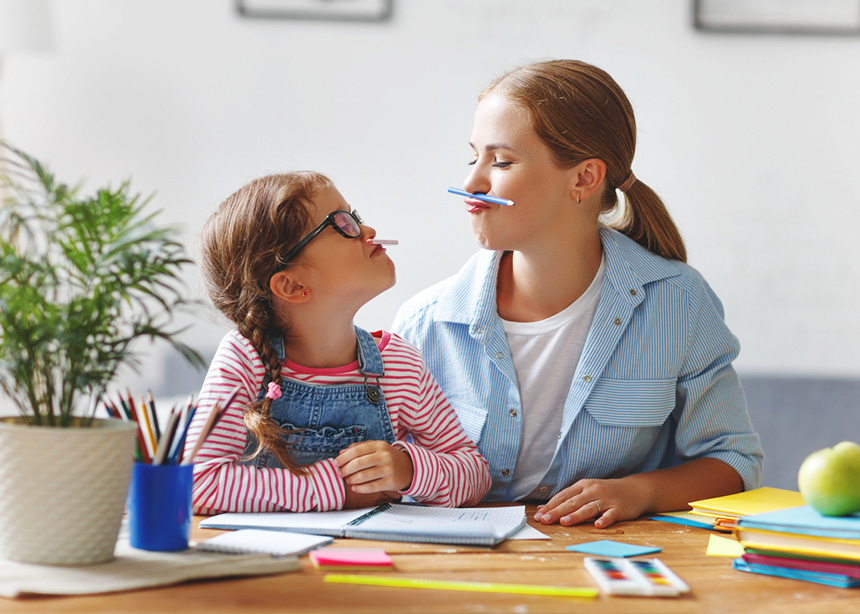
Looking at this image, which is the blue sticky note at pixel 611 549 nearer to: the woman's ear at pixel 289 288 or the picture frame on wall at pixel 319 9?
the woman's ear at pixel 289 288

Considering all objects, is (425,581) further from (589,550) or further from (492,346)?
(492,346)

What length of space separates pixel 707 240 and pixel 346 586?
218cm

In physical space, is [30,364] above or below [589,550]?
above

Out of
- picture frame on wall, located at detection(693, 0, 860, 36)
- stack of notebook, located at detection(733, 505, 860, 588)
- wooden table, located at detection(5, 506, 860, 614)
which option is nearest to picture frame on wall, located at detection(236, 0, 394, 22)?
picture frame on wall, located at detection(693, 0, 860, 36)

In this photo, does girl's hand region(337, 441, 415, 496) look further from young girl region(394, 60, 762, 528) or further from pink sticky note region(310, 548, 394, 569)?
young girl region(394, 60, 762, 528)

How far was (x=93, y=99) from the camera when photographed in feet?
8.80

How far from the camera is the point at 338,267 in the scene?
127cm

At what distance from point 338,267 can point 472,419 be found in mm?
412

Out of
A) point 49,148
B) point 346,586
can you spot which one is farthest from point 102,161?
point 346,586

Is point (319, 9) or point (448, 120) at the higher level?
point (319, 9)

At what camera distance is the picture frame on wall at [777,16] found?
265 centimetres

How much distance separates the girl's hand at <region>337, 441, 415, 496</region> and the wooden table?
0.52 ft

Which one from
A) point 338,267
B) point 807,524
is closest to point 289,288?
point 338,267

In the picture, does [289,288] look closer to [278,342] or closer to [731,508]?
[278,342]
